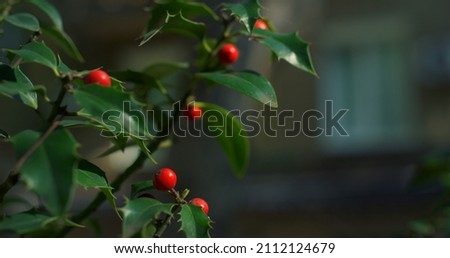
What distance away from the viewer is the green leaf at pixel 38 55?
88cm

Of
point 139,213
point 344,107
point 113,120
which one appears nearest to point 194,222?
point 139,213

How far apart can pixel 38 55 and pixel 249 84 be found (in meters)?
0.33

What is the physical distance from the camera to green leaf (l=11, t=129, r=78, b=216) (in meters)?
0.68

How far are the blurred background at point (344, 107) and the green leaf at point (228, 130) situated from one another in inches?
182

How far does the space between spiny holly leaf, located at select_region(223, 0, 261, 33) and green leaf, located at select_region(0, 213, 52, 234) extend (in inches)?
14.0

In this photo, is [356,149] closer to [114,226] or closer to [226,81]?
[114,226]

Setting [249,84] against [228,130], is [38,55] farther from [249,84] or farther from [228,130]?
[228,130]

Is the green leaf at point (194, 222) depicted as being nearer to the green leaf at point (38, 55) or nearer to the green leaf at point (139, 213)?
the green leaf at point (139, 213)

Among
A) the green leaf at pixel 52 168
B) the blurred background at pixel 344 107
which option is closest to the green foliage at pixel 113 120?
the green leaf at pixel 52 168

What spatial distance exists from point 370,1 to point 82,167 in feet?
20.6

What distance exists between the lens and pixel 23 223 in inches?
36.1

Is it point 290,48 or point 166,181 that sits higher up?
point 290,48

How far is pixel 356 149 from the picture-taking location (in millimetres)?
6977
